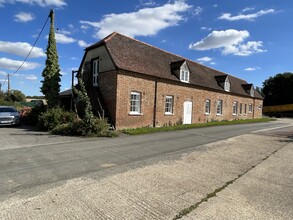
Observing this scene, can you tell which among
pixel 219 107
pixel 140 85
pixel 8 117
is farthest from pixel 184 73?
pixel 8 117

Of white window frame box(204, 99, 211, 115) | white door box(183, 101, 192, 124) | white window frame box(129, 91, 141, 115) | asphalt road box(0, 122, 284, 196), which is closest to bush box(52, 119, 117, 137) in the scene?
asphalt road box(0, 122, 284, 196)

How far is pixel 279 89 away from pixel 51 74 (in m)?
61.5

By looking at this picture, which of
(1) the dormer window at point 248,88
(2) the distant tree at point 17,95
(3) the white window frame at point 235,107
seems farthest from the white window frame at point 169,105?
(2) the distant tree at point 17,95

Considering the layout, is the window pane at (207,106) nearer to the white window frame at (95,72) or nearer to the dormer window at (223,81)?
the dormer window at (223,81)

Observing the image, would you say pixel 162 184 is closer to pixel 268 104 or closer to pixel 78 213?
pixel 78 213

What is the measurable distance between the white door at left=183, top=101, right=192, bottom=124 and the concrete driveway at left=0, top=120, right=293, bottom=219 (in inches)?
564

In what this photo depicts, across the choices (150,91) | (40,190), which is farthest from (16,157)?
(150,91)

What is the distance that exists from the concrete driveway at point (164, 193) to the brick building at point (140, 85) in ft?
30.8

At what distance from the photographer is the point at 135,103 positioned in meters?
17.6

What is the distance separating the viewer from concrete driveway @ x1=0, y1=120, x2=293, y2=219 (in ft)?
13.3

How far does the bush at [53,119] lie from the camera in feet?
48.8

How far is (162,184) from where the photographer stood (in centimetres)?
556

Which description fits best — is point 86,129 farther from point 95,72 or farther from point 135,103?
point 95,72

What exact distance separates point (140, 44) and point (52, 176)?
1677 centimetres
